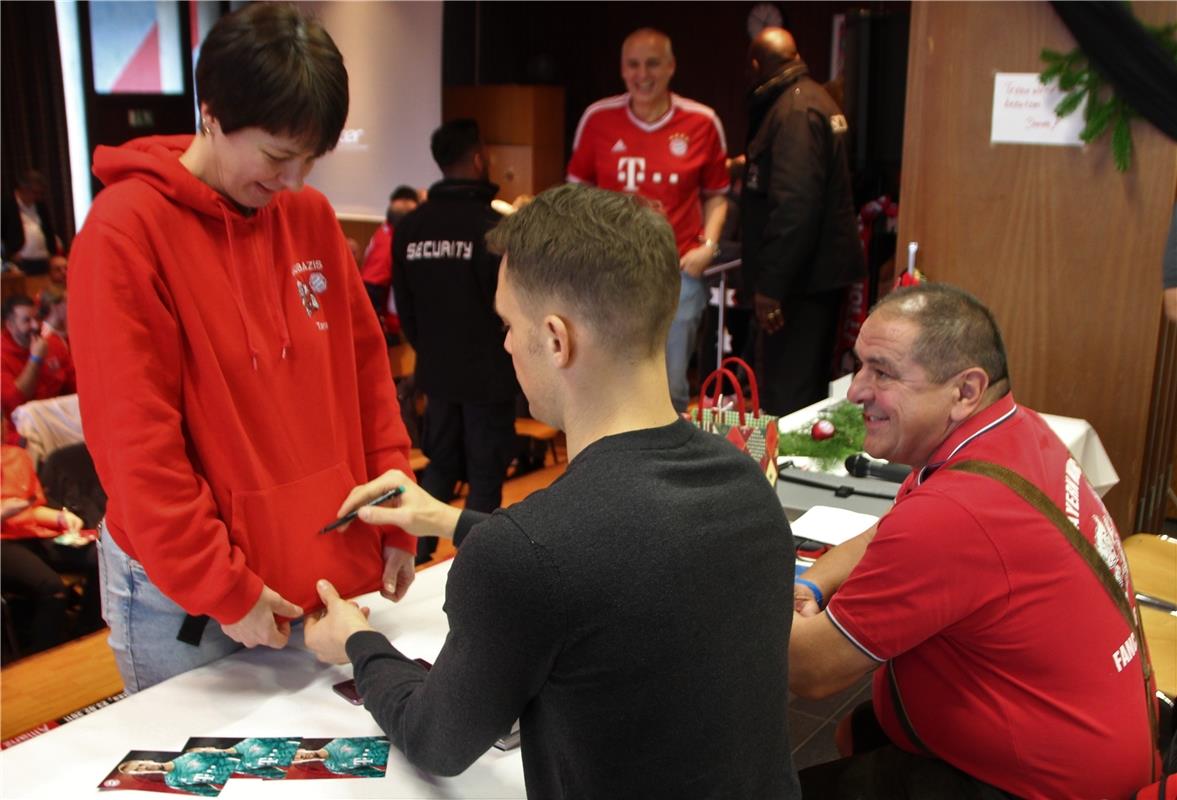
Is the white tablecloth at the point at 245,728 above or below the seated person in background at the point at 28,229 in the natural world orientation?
below

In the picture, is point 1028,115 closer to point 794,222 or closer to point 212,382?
point 794,222

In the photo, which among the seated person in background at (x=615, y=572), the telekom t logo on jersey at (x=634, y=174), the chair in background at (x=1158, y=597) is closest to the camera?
→ the seated person in background at (x=615, y=572)

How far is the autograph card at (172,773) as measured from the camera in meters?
1.33

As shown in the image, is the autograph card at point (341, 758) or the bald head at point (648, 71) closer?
the autograph card at point (341, 758)

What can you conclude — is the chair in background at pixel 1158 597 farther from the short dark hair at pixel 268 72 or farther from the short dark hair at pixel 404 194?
the short dark hair at pixel 404 194

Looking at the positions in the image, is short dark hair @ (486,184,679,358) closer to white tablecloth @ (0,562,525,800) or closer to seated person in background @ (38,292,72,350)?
white tablecloth @ (0,562,525,800)

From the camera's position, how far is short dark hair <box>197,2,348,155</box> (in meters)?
1.37

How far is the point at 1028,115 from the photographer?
370 cm

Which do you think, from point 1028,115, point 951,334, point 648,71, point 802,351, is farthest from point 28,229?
point 951,334

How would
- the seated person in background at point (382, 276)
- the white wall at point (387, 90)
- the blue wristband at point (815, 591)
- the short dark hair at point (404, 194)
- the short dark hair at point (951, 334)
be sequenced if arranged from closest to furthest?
1. the short dark hair at point (951, 334)
2. the blue wristband at point (815, 591)
3. the seated person in background at point (382, 276)
4. the short dark hair at point (404, 194)
5. the white wall at point (387, 90)

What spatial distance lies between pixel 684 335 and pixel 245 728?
3.29 meters

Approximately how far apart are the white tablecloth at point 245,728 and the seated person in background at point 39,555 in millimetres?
2342

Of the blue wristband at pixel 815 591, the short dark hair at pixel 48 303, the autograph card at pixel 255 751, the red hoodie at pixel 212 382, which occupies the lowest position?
the autograph card at pixel 255 751

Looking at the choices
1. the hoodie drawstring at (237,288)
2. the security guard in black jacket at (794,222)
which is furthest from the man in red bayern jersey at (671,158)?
the hoodie drawstring at (237,288)
